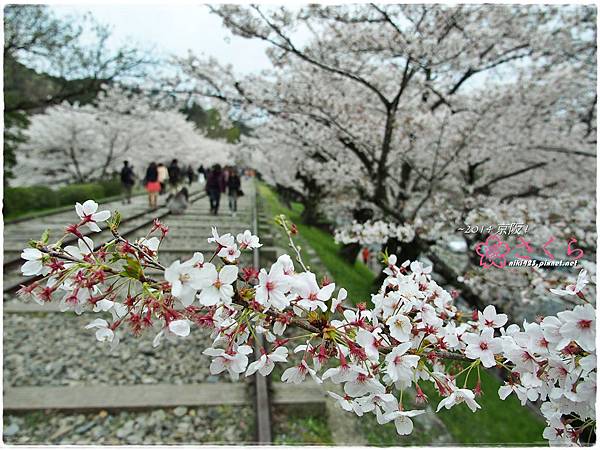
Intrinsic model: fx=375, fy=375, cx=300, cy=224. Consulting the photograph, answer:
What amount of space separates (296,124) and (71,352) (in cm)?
184

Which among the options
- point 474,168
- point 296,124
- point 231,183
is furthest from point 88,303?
point 474,168

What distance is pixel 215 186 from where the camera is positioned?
5.74ft

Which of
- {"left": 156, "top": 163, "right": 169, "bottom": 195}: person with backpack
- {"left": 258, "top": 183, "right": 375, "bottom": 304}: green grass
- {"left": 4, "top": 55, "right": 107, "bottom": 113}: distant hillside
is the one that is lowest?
{"left": 258, "top": 183, "right": 375, "bottom": 304}: green grass

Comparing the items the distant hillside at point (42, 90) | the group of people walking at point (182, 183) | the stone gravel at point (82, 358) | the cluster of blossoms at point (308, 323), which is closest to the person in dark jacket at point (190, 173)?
the group of people walking at point (182, 183)

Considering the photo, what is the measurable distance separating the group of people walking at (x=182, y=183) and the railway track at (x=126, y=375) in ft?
0.18

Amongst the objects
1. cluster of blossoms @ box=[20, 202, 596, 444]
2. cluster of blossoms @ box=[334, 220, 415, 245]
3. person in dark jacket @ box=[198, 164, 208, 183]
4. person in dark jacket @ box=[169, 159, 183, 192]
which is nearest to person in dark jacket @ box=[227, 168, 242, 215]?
person in dark jacket @ box=[198, 164, 208, 183]

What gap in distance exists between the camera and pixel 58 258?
383 millimetres

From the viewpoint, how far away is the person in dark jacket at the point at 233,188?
1548 mm

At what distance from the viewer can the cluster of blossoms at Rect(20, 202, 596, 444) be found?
36 cm

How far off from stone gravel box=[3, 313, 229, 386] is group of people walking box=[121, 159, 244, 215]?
74 centimetres

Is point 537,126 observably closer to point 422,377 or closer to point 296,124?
point 296,124

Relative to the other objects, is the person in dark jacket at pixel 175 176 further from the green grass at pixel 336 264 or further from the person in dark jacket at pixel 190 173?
the green grass at pixel 336 264

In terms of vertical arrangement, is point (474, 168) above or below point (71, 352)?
above

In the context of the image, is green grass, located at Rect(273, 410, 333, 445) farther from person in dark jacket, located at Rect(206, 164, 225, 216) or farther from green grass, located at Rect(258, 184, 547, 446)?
person in dark jacket, located at Rect(206, 164, 225, 216)
